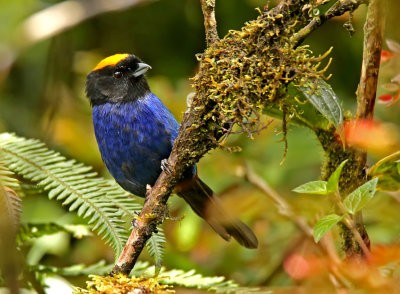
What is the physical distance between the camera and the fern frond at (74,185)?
2.47 meters

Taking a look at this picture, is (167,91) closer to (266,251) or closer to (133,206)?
(266,251)

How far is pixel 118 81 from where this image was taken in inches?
146

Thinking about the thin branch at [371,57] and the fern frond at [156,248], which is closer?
the thin branch at [371,57]

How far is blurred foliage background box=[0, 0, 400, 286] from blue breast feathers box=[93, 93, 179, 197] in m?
0.40

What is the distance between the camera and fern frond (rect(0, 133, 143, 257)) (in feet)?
8.11

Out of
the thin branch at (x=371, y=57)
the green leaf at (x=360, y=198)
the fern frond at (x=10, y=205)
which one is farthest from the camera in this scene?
the fern frond at (x=10, y=205)

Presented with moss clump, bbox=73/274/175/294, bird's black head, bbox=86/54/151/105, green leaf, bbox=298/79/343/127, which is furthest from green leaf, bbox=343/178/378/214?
bird's black head, bbox=86/54/151/105

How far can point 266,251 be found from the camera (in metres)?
4.24

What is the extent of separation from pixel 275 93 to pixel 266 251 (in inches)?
95.6

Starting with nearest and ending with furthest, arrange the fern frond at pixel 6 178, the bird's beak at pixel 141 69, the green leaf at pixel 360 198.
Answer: the green leaf at pixel 360 198 < the fern frond at pixel 6 178 < the bird's beak at pixel 141 69

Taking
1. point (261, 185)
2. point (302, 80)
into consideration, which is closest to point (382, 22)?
point (302, 80)

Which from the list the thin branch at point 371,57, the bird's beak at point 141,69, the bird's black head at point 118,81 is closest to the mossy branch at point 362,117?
the thin branch at point 371,57

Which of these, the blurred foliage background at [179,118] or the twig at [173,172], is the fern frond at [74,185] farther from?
the blurred foliage background at [179,118]

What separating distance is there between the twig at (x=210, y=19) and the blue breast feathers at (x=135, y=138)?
130cm
